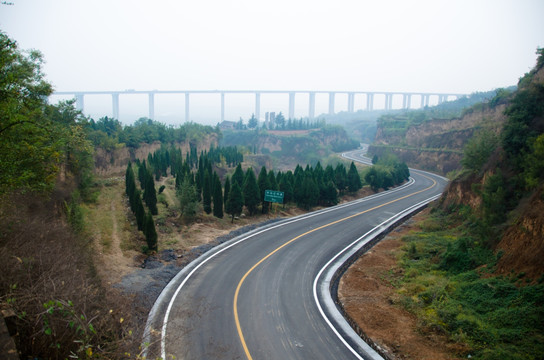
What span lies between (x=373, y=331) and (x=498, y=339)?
4.33m

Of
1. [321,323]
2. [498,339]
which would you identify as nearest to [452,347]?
[498,339]

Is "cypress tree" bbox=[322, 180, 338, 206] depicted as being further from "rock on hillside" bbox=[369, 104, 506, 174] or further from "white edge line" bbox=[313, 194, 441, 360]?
"rock on hillside" bbox=[369, 104, 506, 174]

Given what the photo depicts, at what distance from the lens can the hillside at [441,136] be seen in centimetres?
6718

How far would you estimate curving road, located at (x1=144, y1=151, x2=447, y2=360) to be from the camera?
38.9ft

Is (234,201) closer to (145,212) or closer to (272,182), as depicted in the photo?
(272,182)

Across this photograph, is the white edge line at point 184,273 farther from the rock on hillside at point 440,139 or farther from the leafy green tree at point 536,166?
the rock on hillside at point 440,139

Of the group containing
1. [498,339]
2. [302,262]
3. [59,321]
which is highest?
[59,321]

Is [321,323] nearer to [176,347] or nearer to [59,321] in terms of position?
[176,347]

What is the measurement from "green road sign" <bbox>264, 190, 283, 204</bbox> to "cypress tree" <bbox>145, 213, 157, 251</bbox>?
44.1ft

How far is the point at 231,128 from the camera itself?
158m

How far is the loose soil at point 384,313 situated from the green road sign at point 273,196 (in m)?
11.6

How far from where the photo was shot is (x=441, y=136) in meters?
78.2

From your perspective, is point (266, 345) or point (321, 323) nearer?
point (266, 345)

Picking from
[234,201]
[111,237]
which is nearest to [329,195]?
[234,201]
